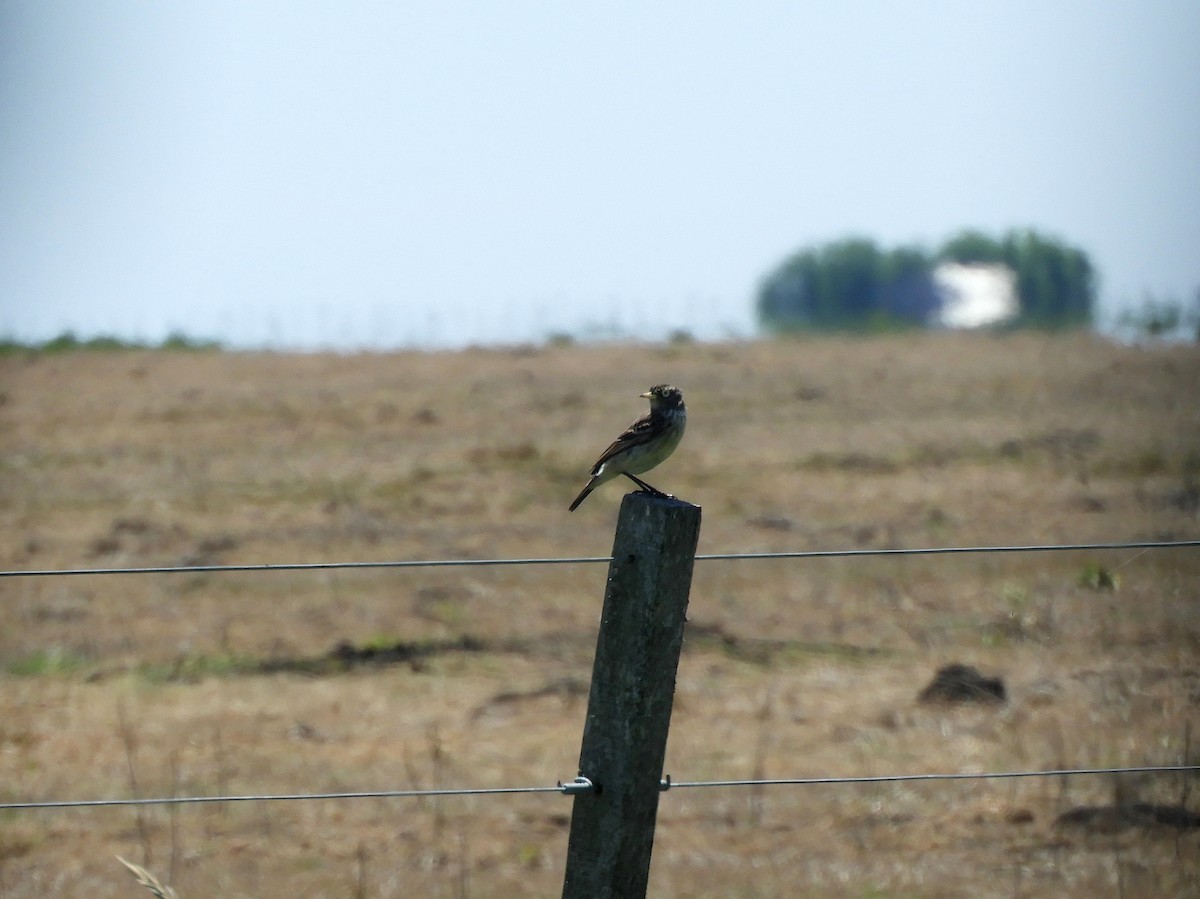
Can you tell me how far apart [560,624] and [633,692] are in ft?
33.9

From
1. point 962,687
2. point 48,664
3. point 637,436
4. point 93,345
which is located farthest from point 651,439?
point 93,345

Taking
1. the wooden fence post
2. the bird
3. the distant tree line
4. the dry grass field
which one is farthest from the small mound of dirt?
the distant tree line

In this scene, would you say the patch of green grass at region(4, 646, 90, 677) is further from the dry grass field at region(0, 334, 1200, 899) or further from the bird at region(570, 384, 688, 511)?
the bird at region(570, 384, 688, 511)

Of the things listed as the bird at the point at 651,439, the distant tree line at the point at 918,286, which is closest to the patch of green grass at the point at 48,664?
the bird at the point at 651,439

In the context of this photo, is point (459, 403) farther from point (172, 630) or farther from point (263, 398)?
point (172, 630)

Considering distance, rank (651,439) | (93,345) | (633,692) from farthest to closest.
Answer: (93,345) → (651,439) → (633,692)

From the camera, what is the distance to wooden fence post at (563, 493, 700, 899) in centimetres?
430

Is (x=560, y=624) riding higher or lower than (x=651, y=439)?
lower

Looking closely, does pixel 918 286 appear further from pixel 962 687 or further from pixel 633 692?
pixel 633 692

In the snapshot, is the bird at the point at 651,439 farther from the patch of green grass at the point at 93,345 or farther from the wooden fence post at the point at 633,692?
the patch of green grass at the point at 93,345

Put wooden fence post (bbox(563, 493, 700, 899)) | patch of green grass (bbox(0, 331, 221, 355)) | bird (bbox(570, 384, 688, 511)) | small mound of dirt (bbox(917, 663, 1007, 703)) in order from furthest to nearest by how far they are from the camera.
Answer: patch of green grass (bbox(0, 331, 221, 355)), small mound of dirt (bbox(917, 663, 1007, 703)), bird (bbox(570, 384, 688, 511)), wooden fence post (bbox(563, 493, 700, 899))

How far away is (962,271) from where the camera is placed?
33562mm

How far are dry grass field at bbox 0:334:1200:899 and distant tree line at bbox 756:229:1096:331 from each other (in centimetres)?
326

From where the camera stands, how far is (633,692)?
4.30 m
